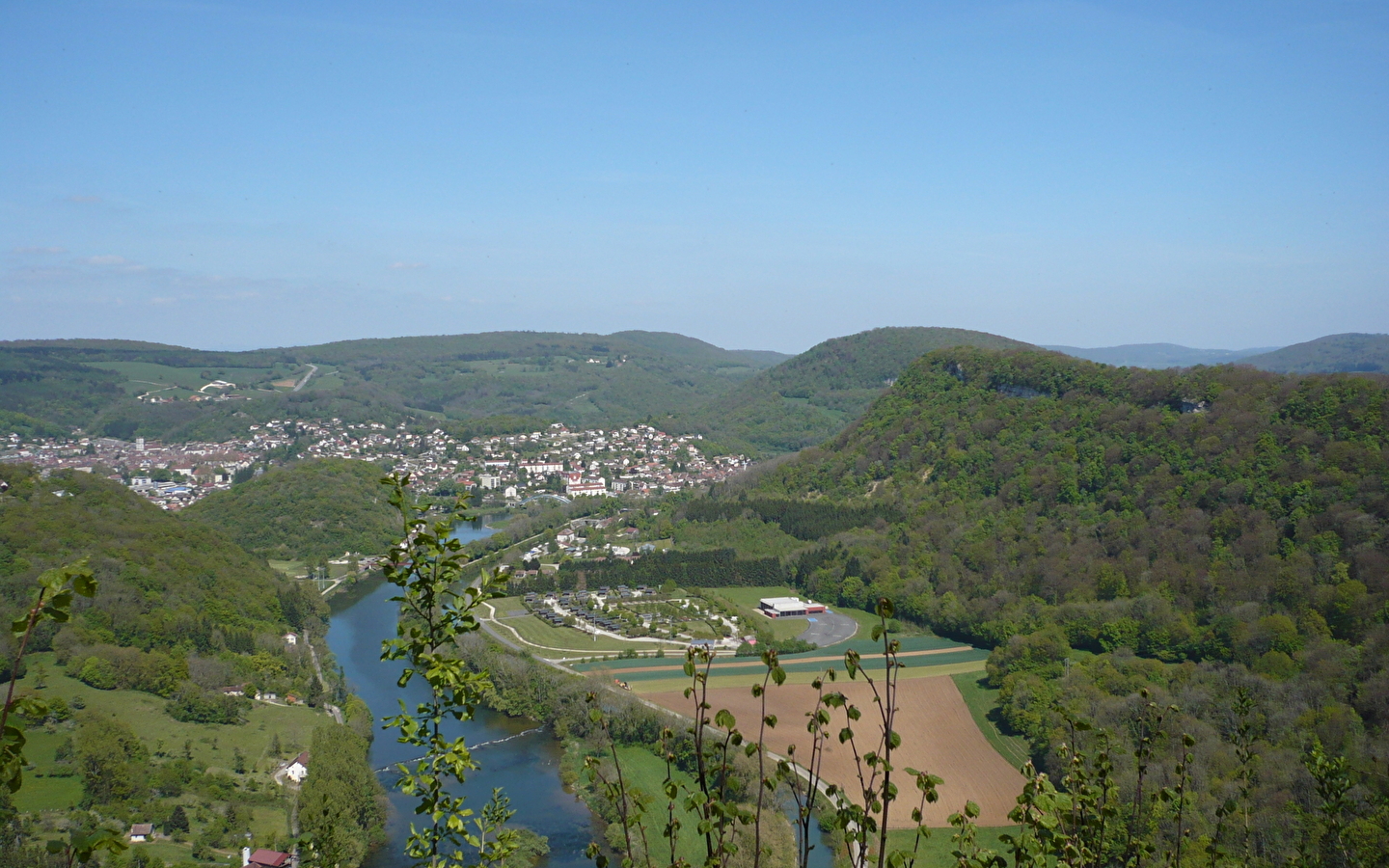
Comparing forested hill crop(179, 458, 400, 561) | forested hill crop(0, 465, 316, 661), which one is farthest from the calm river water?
forested hill crop(179, 458, 400, 561)

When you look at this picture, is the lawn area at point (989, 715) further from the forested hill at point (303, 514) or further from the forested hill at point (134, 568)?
the forested hill at point (303, 514)

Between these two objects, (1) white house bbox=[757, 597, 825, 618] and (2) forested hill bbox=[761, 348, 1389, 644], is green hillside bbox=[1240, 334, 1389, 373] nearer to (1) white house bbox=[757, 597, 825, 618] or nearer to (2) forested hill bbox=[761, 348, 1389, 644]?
(2) forested hill bbox=[761, 348, 1389, 644]

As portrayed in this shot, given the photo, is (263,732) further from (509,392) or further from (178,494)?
(509,392)

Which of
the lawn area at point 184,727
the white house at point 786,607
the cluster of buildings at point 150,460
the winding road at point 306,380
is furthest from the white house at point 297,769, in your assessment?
the winding road at point 306,380

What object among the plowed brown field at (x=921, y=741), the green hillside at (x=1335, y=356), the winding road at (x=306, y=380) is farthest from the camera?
the winding road at (x=306, y=380)

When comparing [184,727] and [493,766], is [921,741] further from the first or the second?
[184,727]

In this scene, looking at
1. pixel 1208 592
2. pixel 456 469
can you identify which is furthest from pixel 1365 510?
pixel 456 469

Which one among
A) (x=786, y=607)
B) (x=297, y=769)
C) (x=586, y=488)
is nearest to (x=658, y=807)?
(x=297, y=769)
